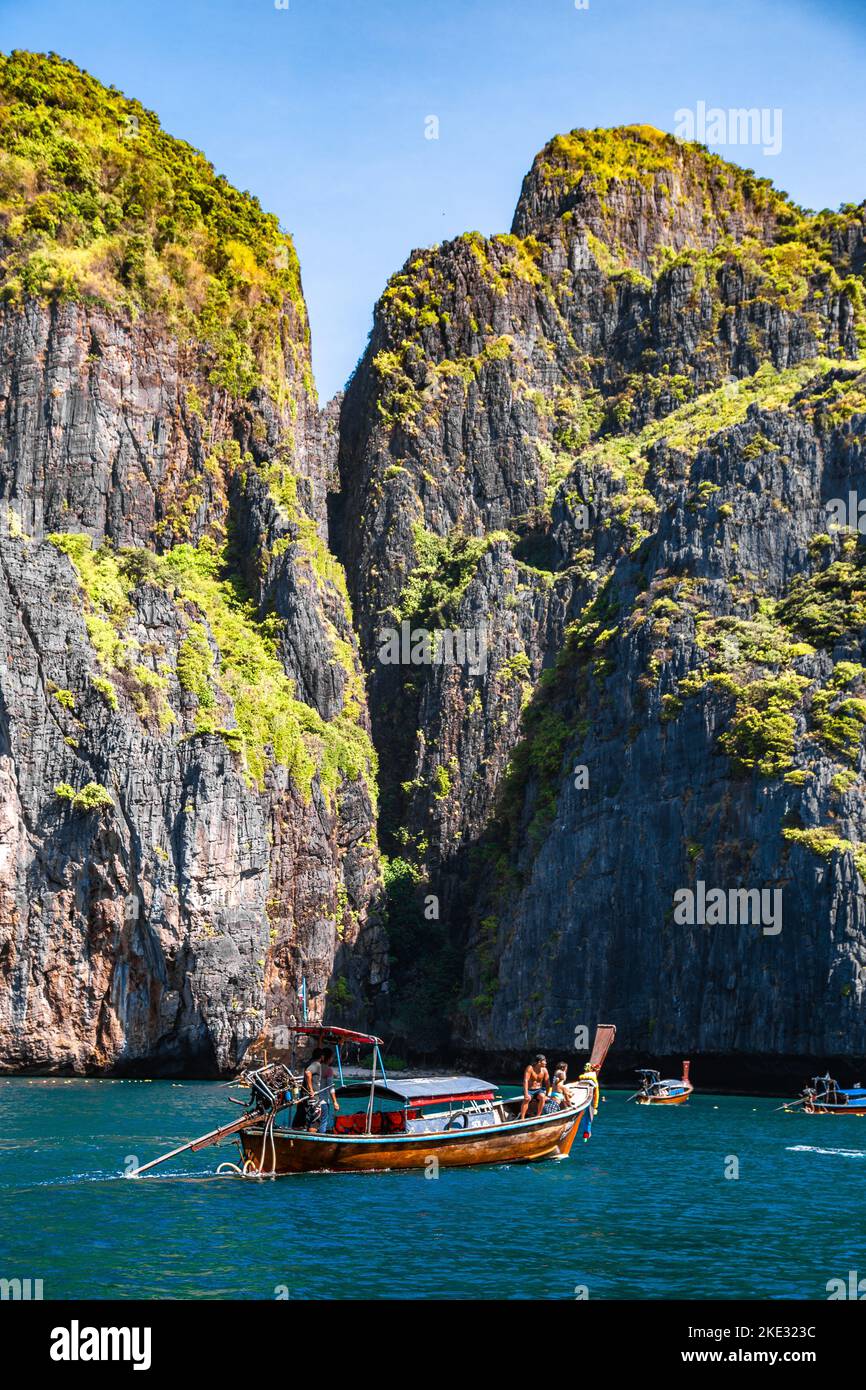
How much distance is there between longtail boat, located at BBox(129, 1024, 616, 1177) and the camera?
119ft

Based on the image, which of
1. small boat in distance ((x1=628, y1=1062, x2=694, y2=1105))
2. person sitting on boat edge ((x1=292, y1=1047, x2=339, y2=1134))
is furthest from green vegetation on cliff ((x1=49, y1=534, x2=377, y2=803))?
person sitting on boat edge ((x1=292, y1=1047, x2=339, y2=1134))

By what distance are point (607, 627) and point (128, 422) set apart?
3569 centimetres

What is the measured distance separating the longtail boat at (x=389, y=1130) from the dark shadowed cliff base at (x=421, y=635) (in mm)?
28876

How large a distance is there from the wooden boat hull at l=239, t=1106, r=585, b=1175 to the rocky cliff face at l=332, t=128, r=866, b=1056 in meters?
29.7

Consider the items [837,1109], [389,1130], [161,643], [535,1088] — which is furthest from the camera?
[161,643]

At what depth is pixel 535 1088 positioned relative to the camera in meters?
41.4

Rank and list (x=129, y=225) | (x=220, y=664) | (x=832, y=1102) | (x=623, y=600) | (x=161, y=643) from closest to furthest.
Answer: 1. (x=832, y=1102)
2. (x=161, y=643)
3. (x=220, y=664)
4. (x=623, y=600)
5. (x=129, y=225)

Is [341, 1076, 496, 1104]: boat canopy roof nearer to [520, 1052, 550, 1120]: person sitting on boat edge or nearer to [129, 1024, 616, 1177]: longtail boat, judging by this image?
[129, 1024, 616, 1177]: longtail boat

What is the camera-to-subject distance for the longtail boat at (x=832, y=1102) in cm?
5625

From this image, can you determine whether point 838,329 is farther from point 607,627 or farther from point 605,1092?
point 605,1092

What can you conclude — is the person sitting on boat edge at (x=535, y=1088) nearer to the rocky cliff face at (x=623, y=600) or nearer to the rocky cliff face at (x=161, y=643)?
the rocky cliff face at (x=623, y=600)

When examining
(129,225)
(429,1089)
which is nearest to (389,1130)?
(429,1089)

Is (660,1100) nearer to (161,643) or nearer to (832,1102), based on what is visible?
(832,1102)

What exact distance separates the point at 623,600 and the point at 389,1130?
53650 mm
